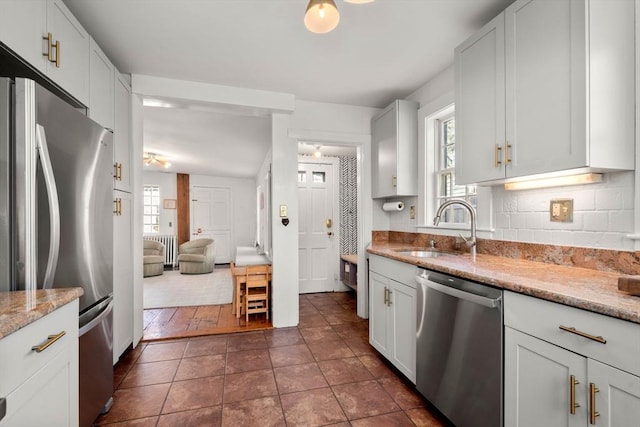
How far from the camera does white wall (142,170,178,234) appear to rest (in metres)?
7.35

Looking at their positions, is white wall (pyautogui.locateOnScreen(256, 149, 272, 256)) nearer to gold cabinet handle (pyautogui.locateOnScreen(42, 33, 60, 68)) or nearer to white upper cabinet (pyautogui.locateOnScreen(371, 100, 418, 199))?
white upper cabinet (pyautogui.locateOnScreen(371, 100, 418, 199))

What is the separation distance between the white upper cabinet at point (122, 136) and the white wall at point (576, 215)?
2.77 meters

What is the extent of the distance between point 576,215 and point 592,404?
993 millimetres

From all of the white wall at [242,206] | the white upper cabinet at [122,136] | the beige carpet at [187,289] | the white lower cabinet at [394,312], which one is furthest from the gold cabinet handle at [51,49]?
the white wall at [242,206]

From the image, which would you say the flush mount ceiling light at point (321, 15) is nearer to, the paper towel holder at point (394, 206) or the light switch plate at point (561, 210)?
the light switch plate at point (561, 210)

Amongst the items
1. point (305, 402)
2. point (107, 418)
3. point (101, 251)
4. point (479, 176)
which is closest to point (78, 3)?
point (101, 251)

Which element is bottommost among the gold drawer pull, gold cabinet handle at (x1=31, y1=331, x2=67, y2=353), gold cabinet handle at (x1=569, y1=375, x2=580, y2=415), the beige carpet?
the beige carpet

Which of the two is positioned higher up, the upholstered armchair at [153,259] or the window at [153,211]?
the window at [153,211]

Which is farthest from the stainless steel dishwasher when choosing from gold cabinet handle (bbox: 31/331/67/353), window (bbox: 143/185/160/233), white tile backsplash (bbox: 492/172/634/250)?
window (bbox: 143/185/160/233)

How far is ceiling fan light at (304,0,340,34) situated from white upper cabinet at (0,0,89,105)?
1.29 metres

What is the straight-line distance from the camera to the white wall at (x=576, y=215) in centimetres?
136

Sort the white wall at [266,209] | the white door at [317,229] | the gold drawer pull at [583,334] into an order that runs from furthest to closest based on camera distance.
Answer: the white door at [317,229]
the white wall at [266,209]
the gold drawer pull at [583,334]

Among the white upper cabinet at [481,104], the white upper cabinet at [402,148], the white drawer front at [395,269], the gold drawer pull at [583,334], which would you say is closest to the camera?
the gold drawer pull at [583,334]

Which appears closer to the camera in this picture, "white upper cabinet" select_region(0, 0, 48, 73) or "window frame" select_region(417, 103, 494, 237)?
"white upper cabinet" select_region(0, 0, 48, 73)
